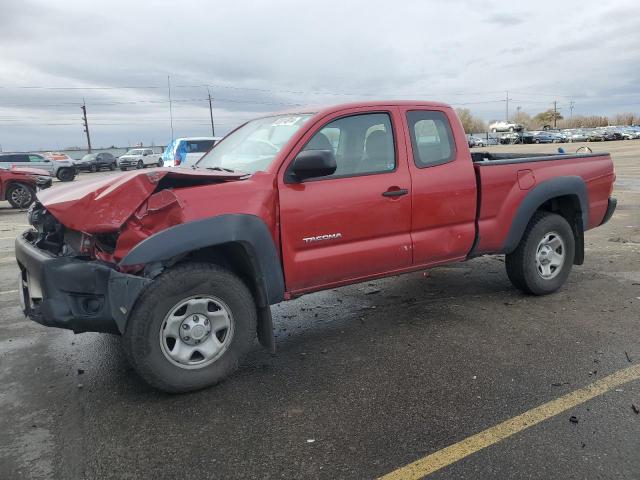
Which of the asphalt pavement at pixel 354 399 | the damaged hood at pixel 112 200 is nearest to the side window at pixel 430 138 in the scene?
the asphalt pavement at pixel 354 399

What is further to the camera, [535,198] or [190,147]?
[190,147]

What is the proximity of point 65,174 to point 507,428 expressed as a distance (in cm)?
3313

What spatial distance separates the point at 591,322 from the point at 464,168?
1750 millimetres

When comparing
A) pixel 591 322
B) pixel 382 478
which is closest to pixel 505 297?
pixel 591 322

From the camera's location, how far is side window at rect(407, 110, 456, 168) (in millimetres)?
4422

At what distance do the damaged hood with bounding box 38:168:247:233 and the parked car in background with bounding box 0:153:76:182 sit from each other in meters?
29.4

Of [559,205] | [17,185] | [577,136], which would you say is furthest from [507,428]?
[577,136]

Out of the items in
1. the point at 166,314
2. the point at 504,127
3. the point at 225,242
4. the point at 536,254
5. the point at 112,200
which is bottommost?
the point at 536,254

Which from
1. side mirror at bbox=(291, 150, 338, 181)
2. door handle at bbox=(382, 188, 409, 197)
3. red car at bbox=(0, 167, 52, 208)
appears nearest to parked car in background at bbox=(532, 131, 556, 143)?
red car at bbox=(0, 167, 52, 208)

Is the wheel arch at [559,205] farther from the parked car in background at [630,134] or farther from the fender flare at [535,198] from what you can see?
the parked car in background at [630,134]

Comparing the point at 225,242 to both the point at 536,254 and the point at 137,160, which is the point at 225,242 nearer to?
the point at 536,254

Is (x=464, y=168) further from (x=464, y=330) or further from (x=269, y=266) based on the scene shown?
(x=269, y=266)

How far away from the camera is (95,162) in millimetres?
42438

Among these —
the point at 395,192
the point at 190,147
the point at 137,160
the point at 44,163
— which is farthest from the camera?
the point at 137,160
